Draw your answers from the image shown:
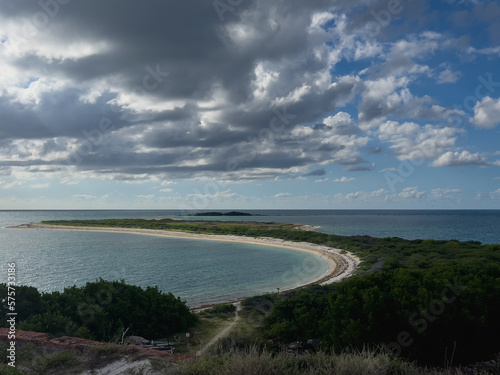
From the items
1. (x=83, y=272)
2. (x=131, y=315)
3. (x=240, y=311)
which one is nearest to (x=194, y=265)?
(x=83, y=272)

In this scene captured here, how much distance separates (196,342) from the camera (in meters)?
13.4

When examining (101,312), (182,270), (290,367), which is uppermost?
(290,367)

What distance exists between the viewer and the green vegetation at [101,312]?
11953 mm

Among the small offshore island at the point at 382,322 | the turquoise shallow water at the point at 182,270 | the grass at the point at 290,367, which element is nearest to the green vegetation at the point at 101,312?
the small offshore island at the point at 382,322

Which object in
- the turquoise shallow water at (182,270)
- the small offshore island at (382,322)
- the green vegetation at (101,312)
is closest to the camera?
the small offshore island at (382,322)

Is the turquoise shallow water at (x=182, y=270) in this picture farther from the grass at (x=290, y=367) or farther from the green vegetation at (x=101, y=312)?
the grass at (x=290, y=367)

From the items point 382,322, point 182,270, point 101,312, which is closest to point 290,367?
point 382,322

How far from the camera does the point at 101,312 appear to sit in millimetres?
12992

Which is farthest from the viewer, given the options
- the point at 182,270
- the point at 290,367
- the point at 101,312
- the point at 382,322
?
the point at 182,270

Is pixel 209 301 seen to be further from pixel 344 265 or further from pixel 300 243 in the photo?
pixel 300 243

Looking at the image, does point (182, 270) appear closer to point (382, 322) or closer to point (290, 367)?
point (382, 322)

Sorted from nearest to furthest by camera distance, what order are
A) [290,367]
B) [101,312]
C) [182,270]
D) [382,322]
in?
[290,367] → [382,322] → [101,312] → [182,270]

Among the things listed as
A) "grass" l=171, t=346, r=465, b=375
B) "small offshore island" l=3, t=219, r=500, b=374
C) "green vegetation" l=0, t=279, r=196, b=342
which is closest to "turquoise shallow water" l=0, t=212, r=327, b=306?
"green vegetation" l=0, t=279, r=196, b=342

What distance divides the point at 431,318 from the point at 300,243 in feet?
184
